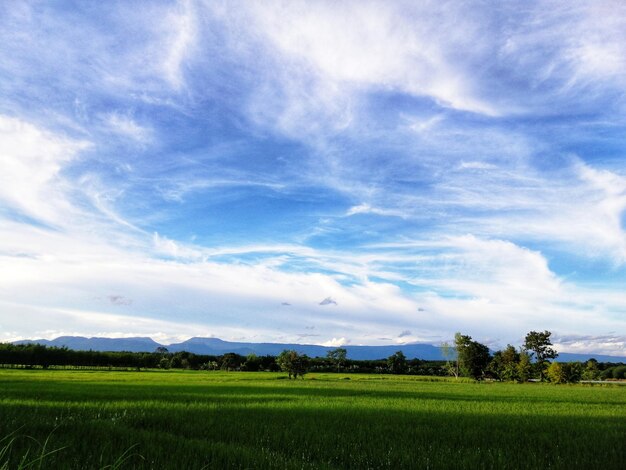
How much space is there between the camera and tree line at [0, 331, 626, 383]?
92500 mm

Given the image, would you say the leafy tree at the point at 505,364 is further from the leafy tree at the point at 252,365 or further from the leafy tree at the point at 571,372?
the leafy tree at the point at 252,365

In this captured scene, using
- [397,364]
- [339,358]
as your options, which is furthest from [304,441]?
[339,358]

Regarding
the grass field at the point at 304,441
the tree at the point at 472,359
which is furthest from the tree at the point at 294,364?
the grass field at the point at 304,441

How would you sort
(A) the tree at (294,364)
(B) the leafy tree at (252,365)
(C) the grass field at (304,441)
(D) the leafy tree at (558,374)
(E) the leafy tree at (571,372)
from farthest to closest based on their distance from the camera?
(B) the leafy tree at (252,365), (A) the tree at (294,364), (E) the leafy tree at (571,372), (D) the leafy tree at (558,374), (C) the grass field at (304,441)

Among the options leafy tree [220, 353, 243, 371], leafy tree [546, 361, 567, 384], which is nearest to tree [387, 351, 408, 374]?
leafy tree [220, 353, 243, 371]

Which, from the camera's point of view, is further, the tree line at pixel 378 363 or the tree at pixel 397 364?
the tree at pixel 397 364

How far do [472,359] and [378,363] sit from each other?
64.5 metres

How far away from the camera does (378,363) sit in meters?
157

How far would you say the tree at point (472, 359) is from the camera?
96.6 meters

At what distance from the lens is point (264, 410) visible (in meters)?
19.0

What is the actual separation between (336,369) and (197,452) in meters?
140

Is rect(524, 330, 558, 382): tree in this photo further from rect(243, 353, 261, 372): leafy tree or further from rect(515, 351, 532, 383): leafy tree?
A: rect(243, 353, 261, 372): leafy tree

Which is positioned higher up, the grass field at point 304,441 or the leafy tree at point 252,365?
the grass field at point 304,441

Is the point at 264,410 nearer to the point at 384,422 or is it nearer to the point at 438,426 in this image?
the point at 384,422
